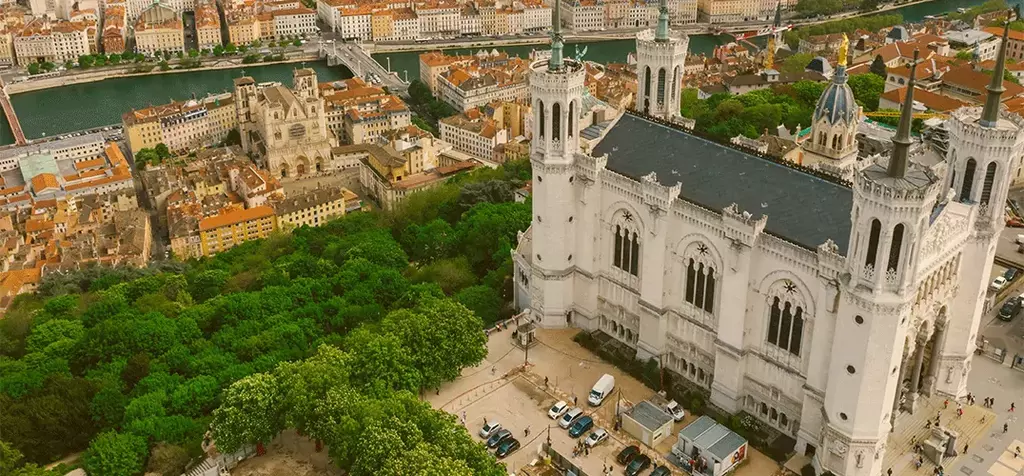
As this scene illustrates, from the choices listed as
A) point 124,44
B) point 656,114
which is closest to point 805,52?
point 656,114

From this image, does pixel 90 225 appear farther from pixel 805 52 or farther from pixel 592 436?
pixel 805 52

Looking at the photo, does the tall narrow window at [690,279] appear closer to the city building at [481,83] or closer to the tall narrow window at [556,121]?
the tall narrow window at [556,121]

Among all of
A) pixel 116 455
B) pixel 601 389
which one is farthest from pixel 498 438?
pixel 116 455

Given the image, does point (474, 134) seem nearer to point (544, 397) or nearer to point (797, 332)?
point (544, 397)

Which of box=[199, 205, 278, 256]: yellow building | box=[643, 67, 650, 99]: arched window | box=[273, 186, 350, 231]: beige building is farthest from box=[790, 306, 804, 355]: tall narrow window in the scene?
box=[199, 205, 278, 256]: yellow building

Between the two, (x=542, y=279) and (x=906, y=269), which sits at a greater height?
(x=906, y=269)

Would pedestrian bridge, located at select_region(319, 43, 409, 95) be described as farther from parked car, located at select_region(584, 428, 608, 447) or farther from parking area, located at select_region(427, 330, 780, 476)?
parked car, located at select_region(584, 428, 608, 447)

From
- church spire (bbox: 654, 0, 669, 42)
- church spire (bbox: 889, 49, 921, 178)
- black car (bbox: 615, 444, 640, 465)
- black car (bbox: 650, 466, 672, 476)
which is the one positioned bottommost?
black car (bbox: 650, 466, 672, 476)

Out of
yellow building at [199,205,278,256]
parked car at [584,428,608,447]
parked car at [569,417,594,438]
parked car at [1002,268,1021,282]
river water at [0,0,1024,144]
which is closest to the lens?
parked car at [584,428,608,447]
